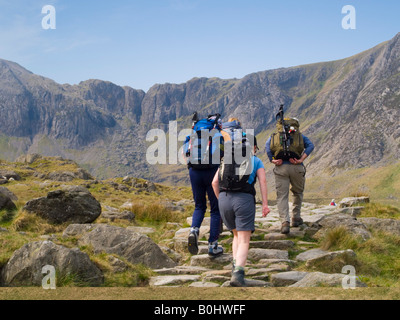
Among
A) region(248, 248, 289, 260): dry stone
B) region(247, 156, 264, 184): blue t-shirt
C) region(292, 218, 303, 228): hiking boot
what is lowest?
region(248, 248, 289, 260): dry stone

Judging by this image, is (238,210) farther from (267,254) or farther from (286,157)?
(286,157)

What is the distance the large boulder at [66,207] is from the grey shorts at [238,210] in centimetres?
790

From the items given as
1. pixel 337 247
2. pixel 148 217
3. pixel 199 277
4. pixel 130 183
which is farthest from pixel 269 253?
pixel 130 183

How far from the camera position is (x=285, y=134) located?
10914mm

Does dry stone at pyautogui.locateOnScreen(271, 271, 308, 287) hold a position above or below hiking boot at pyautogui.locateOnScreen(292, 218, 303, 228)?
below

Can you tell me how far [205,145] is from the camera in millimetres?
8797

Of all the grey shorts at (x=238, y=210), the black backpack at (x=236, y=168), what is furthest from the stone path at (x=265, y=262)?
the black backpack at (x=236, y=168)

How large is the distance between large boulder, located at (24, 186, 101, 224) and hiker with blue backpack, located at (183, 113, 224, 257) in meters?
5.95

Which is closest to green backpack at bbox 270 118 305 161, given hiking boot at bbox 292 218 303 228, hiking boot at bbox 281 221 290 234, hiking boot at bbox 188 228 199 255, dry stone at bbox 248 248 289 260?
hiking boot at bbox 281 221 290 234

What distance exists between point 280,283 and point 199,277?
151 cm

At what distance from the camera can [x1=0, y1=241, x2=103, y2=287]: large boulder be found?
6.71m

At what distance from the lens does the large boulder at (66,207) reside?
1323 cm

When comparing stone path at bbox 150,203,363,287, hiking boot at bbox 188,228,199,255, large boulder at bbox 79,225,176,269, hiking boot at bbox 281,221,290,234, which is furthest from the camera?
hiking boot at bbox 281,221,290,234

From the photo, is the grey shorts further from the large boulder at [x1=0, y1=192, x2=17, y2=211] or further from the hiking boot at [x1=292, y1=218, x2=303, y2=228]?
the large boulder at [x1=0, y1=192, x2=17, y2=211]
